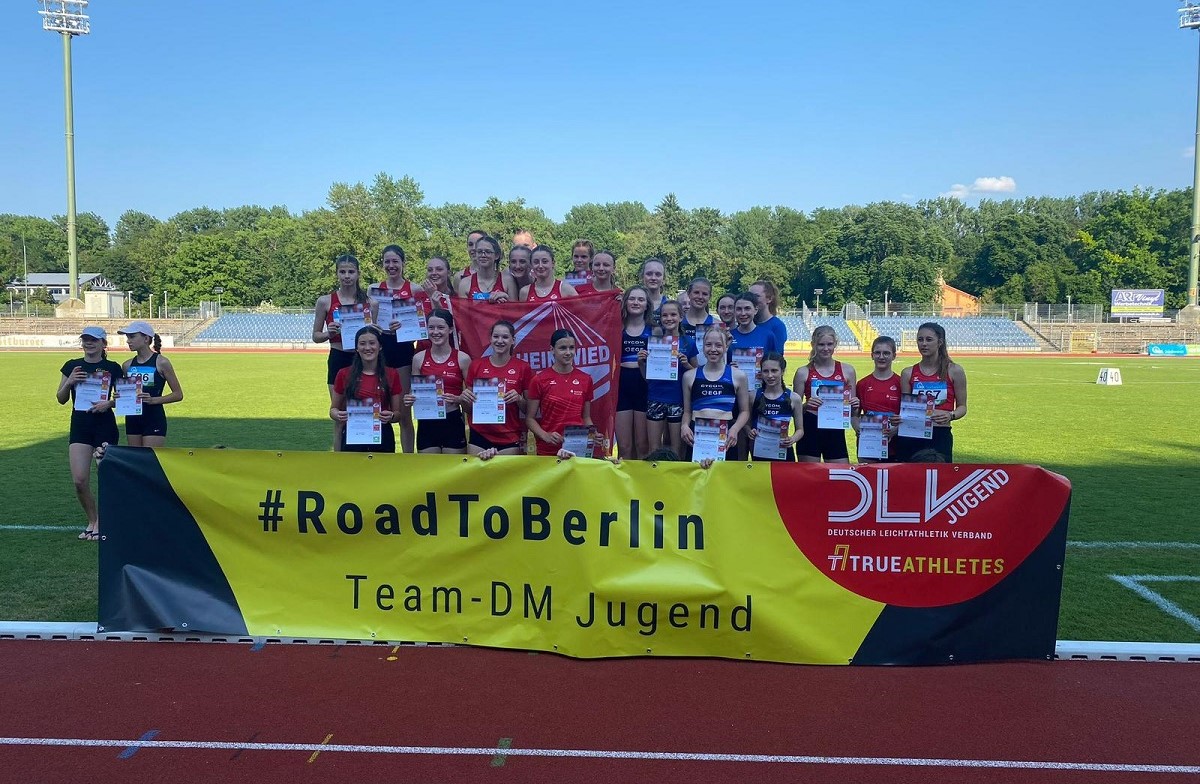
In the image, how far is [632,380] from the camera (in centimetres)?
776

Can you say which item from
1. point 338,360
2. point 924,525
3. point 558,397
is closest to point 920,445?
point 924,525

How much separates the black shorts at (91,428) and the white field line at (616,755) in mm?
4083

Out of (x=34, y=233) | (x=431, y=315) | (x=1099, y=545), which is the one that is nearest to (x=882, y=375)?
(x=1099, y=545)

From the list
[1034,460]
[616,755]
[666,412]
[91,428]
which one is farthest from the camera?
[1034,460]

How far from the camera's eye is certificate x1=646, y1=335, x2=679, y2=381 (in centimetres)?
698

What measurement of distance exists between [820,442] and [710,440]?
1436mm

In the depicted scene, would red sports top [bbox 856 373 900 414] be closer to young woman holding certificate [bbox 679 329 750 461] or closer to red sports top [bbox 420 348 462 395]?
young woman holding certificate [bbox 679 329 750 461]

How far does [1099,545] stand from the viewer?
8.12m

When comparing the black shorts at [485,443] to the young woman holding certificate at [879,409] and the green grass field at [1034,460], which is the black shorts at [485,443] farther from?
the green grass field at [1034,460]

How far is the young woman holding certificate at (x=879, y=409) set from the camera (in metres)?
6.64

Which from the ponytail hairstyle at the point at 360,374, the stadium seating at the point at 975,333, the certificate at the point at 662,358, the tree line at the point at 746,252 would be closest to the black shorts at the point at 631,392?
the certificate at the point at 662,358

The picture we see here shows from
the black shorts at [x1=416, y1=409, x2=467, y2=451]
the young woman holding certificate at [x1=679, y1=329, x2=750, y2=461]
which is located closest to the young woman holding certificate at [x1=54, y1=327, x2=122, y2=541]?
the black shorts at [x1=416, y1=409, x2=467, y2=451]

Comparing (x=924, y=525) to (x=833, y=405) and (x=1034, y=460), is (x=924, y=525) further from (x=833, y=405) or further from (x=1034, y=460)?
(x=1034, y=460)

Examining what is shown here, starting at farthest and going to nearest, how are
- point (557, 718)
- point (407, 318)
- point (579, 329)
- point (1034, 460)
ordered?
point (1034, 460)
point (579, 329)
point (407, 318)
point (557, 718)
